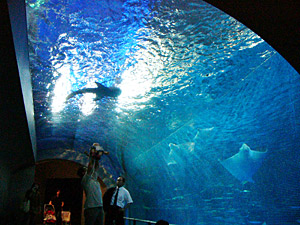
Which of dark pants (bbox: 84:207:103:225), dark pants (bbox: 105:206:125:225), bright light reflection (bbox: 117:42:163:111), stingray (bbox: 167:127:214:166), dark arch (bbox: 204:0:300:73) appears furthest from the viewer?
stingray (bbox: 167:127:214:166)

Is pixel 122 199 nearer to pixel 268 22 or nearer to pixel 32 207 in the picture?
pixel 32 207

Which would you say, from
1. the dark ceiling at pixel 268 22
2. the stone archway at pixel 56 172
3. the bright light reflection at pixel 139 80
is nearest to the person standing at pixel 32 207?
the bright light reflection at pixel 139 80

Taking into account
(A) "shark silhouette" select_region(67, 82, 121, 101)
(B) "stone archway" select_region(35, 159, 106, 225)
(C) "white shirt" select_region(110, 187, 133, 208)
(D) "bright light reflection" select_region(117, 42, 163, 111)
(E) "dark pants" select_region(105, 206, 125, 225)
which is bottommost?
(E) "dark pants" select_region(105, 206, 125, 225)

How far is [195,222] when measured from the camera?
2439 cm

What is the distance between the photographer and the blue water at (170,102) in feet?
18.2

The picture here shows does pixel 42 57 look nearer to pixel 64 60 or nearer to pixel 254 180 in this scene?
pixel 64 60

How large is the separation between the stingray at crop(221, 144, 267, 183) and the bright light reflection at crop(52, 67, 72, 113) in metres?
12.4

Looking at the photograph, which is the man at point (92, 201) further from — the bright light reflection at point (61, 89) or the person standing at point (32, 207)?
the person standing at point (32, 207)

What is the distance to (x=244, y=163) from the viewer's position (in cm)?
1781

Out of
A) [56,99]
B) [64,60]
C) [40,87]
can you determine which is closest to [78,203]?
[56,99]

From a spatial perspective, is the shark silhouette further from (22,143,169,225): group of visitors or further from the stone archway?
the stone archway

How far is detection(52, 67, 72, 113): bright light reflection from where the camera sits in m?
7.39

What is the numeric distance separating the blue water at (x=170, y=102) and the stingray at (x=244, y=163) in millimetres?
439

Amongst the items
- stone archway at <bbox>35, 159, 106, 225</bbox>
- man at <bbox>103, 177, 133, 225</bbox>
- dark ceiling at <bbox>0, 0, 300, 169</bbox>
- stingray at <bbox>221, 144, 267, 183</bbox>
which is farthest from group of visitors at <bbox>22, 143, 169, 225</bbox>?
stingray at <bbox>221, 144, 267, 183</bbox>
